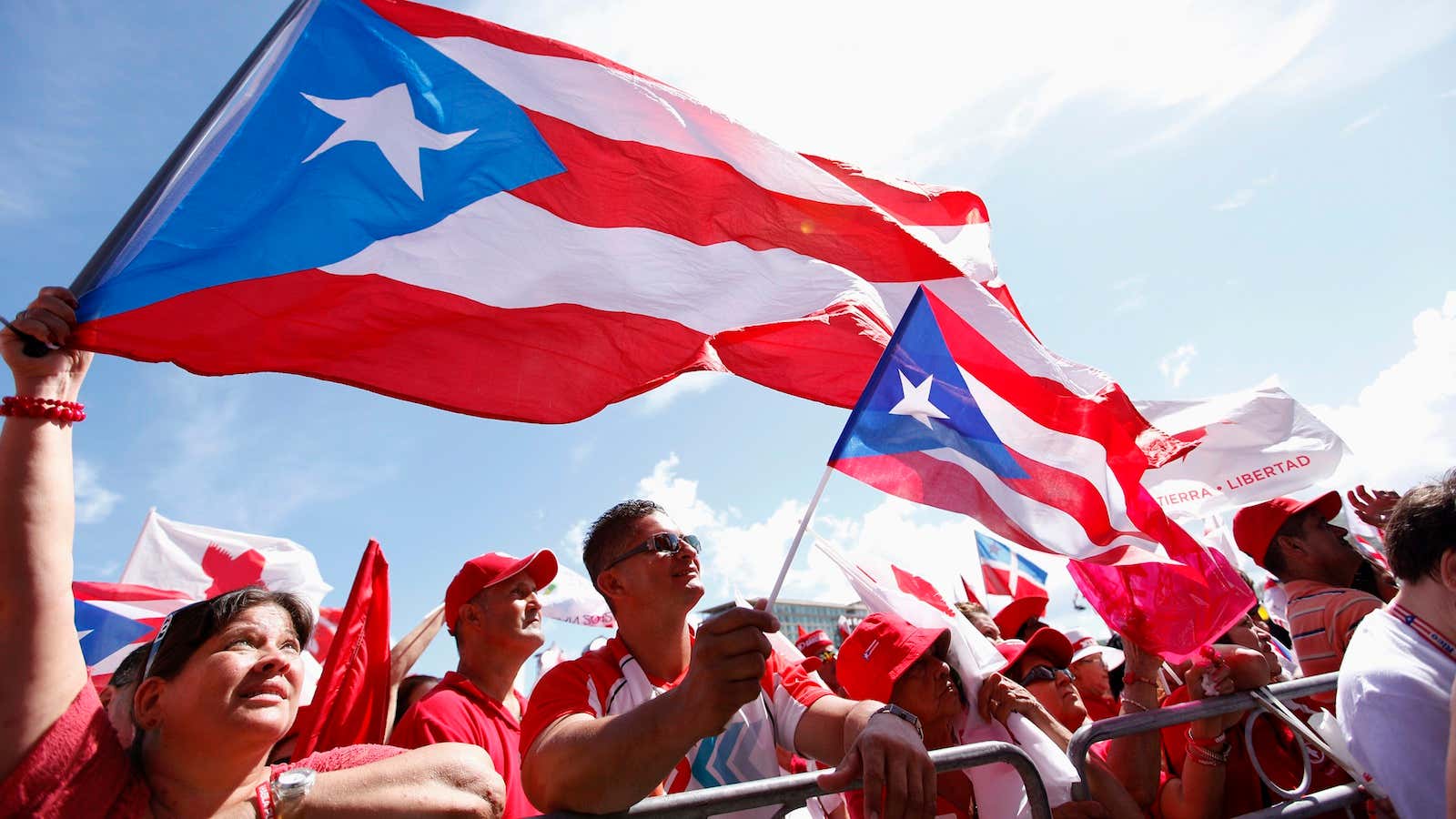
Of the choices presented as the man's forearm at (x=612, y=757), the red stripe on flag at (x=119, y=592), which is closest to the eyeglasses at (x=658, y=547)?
the man's forearm at (x=612, y=757)

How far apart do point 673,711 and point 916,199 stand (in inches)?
138

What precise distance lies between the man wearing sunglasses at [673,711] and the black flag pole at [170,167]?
184 centimetres

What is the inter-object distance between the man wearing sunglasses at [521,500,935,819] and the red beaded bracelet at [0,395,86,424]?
1497 mm

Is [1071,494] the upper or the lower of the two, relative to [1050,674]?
A: upper

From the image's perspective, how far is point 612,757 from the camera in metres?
2.06

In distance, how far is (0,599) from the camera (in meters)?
1.84

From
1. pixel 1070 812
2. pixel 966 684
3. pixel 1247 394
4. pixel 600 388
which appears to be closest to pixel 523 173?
pixel 600 388

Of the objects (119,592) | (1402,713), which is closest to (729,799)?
(1402,713)

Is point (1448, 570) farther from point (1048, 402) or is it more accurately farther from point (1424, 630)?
point (1048, 402)

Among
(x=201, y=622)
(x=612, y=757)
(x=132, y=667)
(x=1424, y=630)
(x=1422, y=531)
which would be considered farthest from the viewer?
(x=1422, y=531)

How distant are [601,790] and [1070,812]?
2.15m

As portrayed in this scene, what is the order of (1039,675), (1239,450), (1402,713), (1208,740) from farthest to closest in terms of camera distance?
(1239,450) < (1039,675) < (1208,740) < (1402,713)

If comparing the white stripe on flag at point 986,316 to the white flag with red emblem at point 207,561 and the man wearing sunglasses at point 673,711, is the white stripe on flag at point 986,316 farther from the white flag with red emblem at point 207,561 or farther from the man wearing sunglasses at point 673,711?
the white flag with red emblem at point 207,561

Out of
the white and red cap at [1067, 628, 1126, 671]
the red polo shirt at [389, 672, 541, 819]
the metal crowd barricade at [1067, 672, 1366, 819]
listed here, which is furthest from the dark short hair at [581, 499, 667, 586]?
the white and red cap at [1067, 628, 1126, 671]
